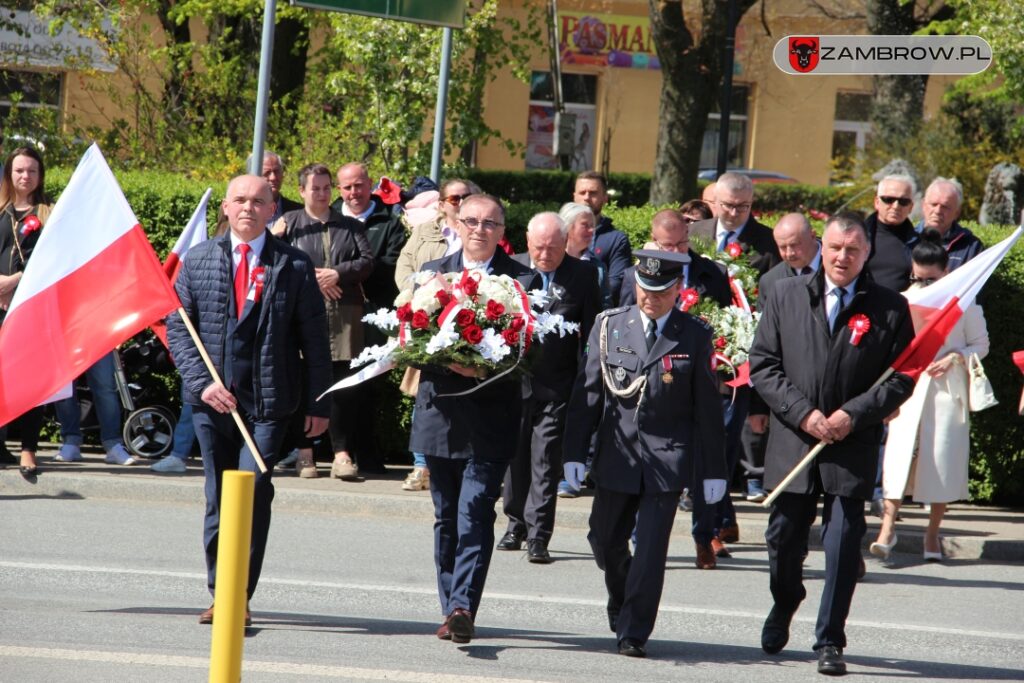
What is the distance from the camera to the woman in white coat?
9.57 m

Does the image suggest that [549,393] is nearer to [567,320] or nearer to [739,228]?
[567,320]

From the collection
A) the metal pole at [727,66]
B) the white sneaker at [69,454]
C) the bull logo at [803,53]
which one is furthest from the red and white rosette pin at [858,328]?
the metal pole at [727,66]

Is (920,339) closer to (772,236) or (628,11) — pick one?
(772,236)

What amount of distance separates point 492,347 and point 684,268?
2825 mm

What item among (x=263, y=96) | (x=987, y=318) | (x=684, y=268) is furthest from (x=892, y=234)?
(x=263, y=96)

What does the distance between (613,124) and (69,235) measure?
3506cm

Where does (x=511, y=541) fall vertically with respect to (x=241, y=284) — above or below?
below

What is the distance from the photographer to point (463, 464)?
23.6ft

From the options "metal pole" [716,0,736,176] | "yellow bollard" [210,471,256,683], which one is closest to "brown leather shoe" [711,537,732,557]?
"yellow bollard" [210,471,256,683]

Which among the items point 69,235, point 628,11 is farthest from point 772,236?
point 628,11

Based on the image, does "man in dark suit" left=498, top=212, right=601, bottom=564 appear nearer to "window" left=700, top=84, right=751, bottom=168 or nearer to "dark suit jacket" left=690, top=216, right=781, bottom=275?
"dark suit jacket" left=690, top=216, right=781, bottom=275

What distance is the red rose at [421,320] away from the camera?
695cm

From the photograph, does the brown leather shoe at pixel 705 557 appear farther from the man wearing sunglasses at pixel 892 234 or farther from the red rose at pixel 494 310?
the red rose at pixel 494 310

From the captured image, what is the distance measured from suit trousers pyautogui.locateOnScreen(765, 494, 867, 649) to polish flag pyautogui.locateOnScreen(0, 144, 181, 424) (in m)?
3.11
